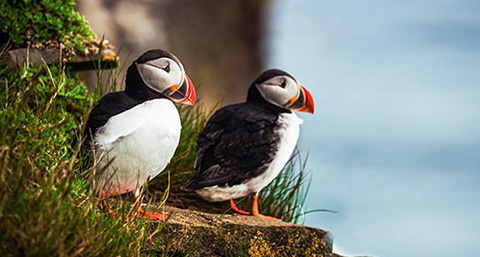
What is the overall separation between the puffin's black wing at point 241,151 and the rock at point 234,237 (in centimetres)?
17

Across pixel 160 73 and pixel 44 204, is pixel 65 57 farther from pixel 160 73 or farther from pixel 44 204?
pixel 44 204

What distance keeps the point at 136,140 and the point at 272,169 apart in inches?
25.3

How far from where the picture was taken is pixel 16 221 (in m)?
2.02

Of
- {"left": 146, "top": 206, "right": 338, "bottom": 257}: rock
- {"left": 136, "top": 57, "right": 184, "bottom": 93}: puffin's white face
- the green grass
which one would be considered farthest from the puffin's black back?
the green grass

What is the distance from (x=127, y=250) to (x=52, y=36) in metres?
1.48

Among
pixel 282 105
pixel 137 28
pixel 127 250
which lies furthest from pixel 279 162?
pixel 137 28

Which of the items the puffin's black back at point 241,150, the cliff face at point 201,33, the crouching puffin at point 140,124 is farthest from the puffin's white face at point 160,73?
the cliff face at point 201,33

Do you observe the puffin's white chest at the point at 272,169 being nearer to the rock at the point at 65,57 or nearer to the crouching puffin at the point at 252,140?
the crouching puffin at the point at 252,140

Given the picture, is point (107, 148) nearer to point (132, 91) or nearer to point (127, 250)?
point (132, 91)

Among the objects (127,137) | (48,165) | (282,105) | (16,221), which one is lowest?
(16,221)

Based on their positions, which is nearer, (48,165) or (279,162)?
(48,165)

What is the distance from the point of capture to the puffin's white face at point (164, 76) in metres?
2.70

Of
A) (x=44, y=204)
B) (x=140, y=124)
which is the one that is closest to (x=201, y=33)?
(x=140, y=124)

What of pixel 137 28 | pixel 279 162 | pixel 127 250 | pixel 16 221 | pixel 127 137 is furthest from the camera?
pixel 137 28
